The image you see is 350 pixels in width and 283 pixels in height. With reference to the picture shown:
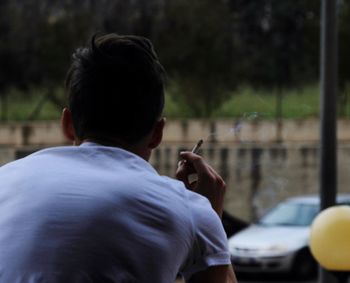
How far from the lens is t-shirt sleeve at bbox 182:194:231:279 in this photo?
1.76 m

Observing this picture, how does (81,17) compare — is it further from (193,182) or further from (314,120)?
(193,182)

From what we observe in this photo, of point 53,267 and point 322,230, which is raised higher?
point 53,267

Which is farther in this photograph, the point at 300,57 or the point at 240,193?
the point at 300,57

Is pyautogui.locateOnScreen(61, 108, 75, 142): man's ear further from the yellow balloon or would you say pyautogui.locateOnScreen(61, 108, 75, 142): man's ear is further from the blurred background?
the blurred background

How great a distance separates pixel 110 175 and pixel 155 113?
160 mm

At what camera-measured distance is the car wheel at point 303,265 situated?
14.3m

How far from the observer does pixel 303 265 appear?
47.4 feet

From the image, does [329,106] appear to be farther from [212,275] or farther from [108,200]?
[108,200]

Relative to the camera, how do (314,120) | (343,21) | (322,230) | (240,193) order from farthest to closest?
(343,21)
(314,120)
(240,193)
(322,230)

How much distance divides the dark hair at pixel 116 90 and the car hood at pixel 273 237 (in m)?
12.6

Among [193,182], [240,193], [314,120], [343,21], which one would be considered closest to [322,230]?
[193,182]

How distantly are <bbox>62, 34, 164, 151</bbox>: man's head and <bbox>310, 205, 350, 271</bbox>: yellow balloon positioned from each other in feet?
10.6

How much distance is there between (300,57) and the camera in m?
26.3

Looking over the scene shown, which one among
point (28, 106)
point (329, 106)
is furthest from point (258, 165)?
point (329, 106)
